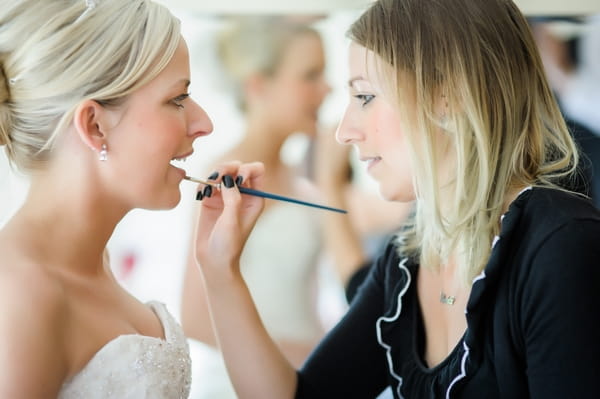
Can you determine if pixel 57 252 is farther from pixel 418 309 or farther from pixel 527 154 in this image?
pixel 527 154

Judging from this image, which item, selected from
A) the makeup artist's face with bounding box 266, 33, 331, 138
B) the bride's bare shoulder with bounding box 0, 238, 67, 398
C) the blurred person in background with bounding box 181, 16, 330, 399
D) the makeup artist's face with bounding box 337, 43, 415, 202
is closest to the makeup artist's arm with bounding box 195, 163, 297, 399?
the makeup artist's face with bounding box 337, 43, 415, 202

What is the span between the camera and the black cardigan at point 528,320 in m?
0.98

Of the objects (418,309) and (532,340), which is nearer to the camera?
(532,340)

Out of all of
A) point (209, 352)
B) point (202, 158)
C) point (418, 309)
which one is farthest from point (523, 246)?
point (202, 158)

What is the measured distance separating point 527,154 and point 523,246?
8.1 inches

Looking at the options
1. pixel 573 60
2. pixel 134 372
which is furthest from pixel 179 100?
pixel 573 60

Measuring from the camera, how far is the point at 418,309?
135 centimetres

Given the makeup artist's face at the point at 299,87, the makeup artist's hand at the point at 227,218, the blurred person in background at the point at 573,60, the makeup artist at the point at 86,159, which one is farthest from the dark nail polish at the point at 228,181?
the blurred person in background at the point at 573,60

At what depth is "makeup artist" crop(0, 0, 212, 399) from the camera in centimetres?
105

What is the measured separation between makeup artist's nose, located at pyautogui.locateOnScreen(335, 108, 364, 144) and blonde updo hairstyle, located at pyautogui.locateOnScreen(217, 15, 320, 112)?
126cm

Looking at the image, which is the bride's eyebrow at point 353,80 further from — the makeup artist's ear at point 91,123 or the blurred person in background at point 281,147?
the blurred person in background at point 281,147

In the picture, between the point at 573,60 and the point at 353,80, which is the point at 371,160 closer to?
the point at 353,80

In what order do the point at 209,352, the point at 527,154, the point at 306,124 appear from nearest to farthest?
the point at 527,154
the point at 209,352
the point at 306,124

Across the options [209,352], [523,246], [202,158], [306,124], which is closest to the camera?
[523,246]
